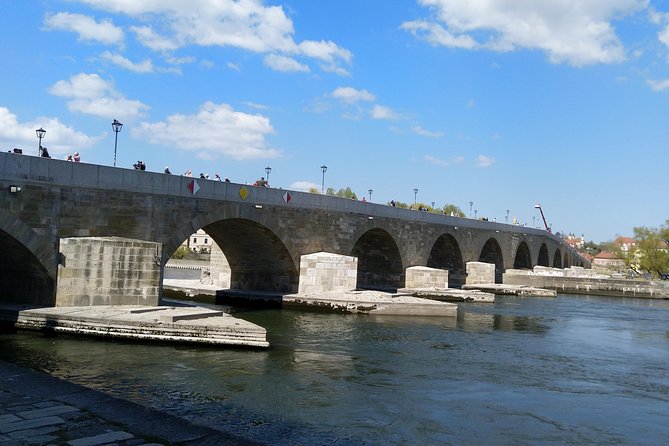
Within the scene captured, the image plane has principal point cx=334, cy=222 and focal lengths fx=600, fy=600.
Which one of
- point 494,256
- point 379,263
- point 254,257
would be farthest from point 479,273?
point 254,257

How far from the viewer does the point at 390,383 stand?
10.9m

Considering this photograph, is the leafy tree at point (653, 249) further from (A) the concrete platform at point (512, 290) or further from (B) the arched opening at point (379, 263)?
(B) the arched opening at point (379, 263)

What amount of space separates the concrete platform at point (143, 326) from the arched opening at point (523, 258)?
41.1 metres

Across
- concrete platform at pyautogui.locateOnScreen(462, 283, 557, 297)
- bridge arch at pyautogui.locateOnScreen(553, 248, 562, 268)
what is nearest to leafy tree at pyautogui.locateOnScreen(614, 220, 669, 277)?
bridge arch at pyautogui.locateOnScreen(553, 248, 562, 268)

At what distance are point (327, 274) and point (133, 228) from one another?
8.52 meters

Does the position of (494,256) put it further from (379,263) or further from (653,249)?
(653,249)

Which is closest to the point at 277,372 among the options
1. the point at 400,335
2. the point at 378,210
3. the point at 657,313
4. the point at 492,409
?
the point at 492,409

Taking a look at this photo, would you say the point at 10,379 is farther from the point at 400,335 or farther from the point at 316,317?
the point at 316,317

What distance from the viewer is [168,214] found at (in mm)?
17656

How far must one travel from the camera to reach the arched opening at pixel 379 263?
2995cm

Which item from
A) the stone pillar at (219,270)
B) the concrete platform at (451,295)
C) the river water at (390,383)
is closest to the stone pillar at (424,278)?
the concrete platform at (451,295)

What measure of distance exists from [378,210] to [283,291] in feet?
22.1

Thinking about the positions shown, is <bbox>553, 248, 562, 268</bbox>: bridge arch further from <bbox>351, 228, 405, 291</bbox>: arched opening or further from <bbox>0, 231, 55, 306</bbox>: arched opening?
<bbox>0, 231, 55, 306</bbox>: arched opening

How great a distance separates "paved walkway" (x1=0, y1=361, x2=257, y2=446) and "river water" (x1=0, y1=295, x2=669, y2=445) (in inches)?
65.4
